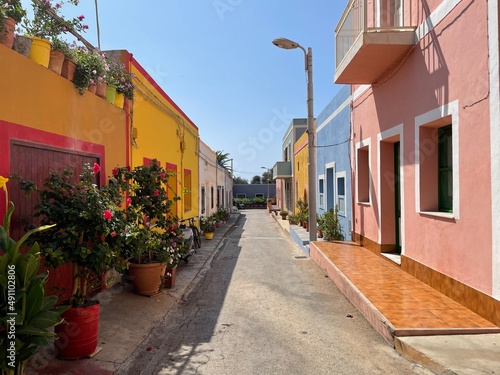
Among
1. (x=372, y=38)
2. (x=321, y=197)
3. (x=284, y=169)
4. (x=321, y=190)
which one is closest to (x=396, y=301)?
(x=372, y=38)

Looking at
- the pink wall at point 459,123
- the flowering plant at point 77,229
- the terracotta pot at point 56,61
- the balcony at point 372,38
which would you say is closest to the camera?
the flowering plant at point 77,229

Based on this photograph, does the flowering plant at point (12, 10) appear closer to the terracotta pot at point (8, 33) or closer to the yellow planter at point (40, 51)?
the terracotta pot at point (8, 33)

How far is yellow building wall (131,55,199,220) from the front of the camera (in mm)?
6793

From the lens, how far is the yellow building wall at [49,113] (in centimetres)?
338

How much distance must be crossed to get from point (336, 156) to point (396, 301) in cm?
705

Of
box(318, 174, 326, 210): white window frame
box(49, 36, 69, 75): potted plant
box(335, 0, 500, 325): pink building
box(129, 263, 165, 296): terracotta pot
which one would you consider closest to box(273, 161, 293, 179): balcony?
box(318, 174, 326, 210): white window frame

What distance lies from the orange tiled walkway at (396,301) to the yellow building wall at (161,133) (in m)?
3.34

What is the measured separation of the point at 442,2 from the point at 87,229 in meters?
5.49

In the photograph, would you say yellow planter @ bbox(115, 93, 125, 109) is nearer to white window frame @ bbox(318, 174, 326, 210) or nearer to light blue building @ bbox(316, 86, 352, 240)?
light blue building @ bbox(316, 86, 352, 240)

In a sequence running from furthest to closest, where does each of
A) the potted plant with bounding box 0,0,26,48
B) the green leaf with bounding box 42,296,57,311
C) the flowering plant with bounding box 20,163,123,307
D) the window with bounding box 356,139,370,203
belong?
the window with bounding box 356,139,370,203, the potted plant with bounding box 0,0,26,48, the flowering plant with bounding box 20,163,123,307, the green leaf with bounding box 42,296,57,311

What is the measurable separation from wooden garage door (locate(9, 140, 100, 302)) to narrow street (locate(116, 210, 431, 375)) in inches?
53.2

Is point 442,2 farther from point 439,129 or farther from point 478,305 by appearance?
point 478,305

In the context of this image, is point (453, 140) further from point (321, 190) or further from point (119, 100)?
point (321, 190)

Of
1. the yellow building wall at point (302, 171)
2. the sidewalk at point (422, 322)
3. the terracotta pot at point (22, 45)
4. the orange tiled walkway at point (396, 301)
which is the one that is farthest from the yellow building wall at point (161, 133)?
the yellow building wall at point (302, 171)
